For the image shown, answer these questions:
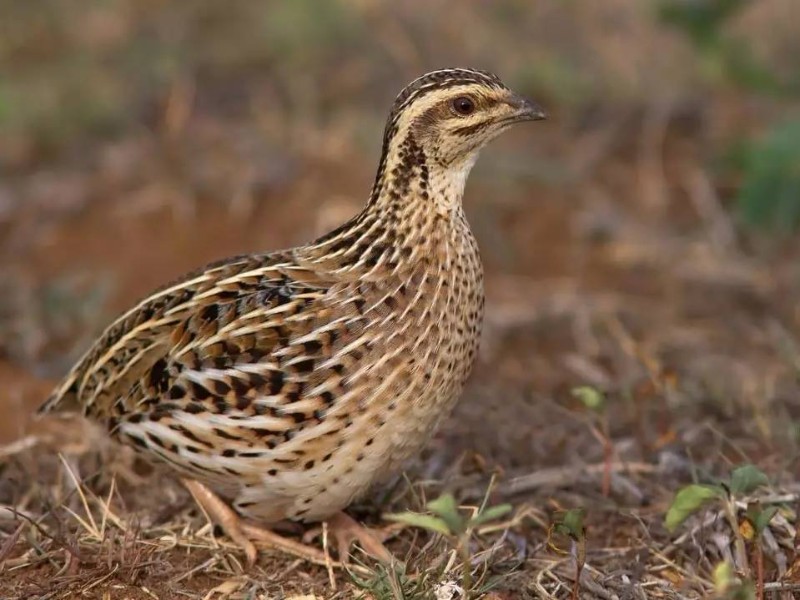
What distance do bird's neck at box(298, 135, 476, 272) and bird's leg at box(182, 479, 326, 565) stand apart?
2.90 ft

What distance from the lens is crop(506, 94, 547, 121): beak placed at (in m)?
4.52

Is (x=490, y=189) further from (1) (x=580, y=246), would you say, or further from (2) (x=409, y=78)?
(2) (x=409, y=78)

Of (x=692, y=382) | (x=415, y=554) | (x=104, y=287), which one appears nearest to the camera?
(x=415, y=554)

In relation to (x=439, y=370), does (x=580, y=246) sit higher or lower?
lower

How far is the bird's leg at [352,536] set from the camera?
177 inches

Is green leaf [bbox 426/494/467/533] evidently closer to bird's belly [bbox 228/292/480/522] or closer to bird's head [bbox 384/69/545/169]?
bird's belly [bbox 228/292/480/522]

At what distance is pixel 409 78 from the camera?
8883 mm

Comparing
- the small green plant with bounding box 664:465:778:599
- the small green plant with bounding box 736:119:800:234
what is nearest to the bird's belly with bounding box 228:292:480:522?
the small green plant with bounding box 664:465:778:599

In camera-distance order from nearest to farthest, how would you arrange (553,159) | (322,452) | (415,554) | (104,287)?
(322,452)
(415,554)
(104,287)
(553,159)

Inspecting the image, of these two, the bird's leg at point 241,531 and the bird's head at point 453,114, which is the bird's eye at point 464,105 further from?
the bird's leg at point 241,531

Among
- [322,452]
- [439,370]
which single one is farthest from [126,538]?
[439,370]

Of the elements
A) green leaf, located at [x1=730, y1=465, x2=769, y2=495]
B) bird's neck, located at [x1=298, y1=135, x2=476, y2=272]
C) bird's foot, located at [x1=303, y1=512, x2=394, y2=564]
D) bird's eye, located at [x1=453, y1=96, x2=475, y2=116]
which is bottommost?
bird's foot, located at [x1=303, y1=512, x2=394, y2=564]

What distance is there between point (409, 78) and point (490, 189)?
1281mm

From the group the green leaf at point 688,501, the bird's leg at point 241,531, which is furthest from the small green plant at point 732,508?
the bird's leg at point 241,531
